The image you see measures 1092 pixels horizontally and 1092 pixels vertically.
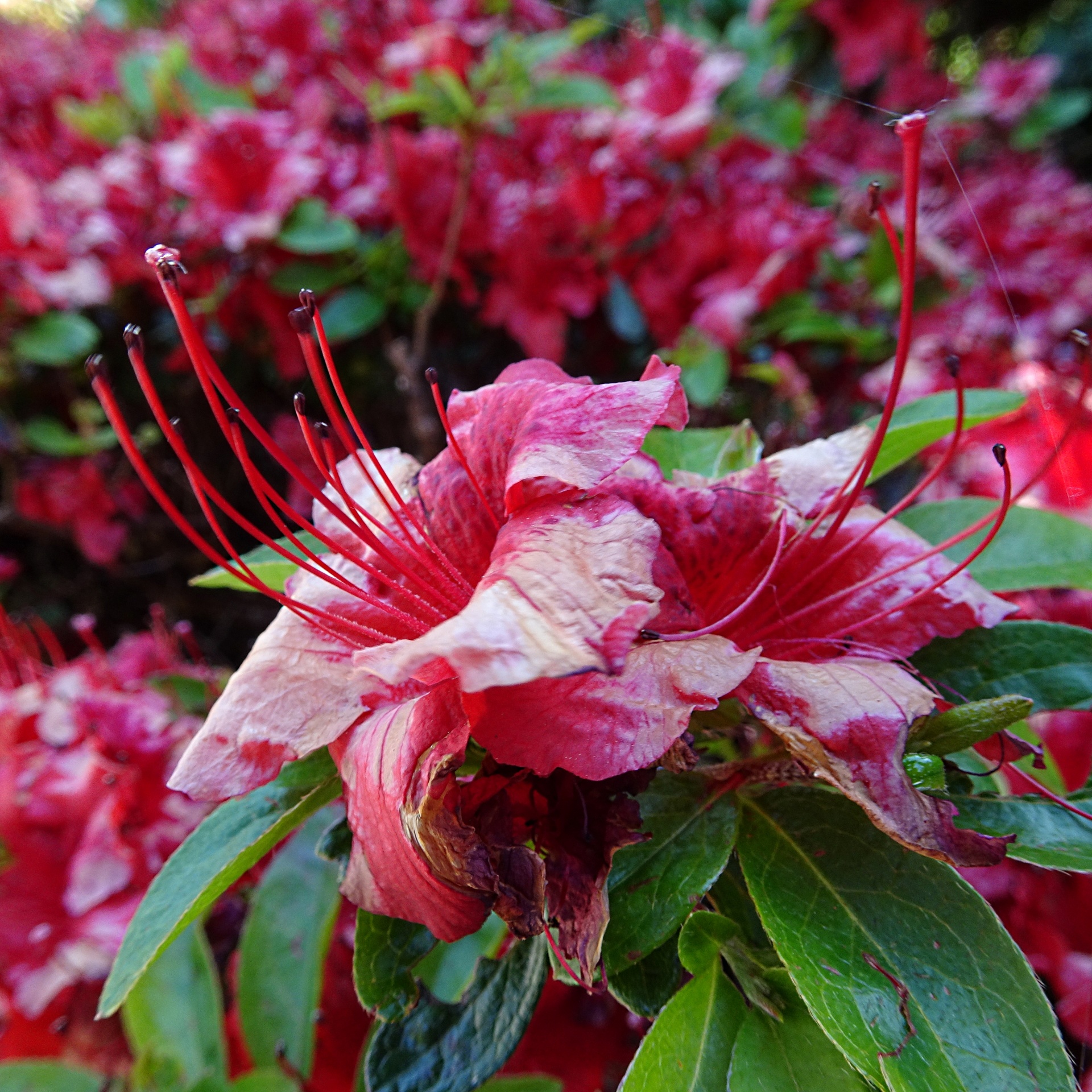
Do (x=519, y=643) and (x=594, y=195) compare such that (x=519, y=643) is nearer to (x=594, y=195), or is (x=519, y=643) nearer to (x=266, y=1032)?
(x=266, y=1032)

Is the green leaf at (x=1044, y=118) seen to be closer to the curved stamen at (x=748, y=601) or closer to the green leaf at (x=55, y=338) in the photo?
the green leaf at (x=55, y=338)

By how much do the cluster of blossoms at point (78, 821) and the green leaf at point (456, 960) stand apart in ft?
0.95

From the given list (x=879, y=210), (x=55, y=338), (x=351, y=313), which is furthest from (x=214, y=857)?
(x=55, y=338)

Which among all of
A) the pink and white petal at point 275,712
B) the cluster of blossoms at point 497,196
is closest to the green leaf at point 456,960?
the pink and white petal at point 275,712

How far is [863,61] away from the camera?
2.33 metres

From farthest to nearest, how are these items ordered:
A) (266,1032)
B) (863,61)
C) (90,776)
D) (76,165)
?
(863,61) → (76,165) → (90,776) → (266,1032)

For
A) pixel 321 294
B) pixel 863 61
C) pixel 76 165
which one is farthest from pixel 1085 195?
pixel 76 165

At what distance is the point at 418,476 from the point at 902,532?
0.82ft

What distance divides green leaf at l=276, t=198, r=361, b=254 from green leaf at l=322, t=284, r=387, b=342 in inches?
2.8

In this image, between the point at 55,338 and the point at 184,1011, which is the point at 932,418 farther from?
the point at 55,338

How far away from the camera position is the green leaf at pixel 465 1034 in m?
0.43

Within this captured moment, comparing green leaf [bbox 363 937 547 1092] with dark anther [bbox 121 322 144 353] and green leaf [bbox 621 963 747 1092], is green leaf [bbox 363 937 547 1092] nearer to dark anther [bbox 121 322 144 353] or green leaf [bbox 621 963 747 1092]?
green leaf [bbox 621 963 747 1092]

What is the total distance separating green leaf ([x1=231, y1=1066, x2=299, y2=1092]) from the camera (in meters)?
0.57

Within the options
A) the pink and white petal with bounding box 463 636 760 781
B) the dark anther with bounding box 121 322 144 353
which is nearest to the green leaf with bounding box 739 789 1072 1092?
the pink and white petal with bounding box 463 636 760 781
